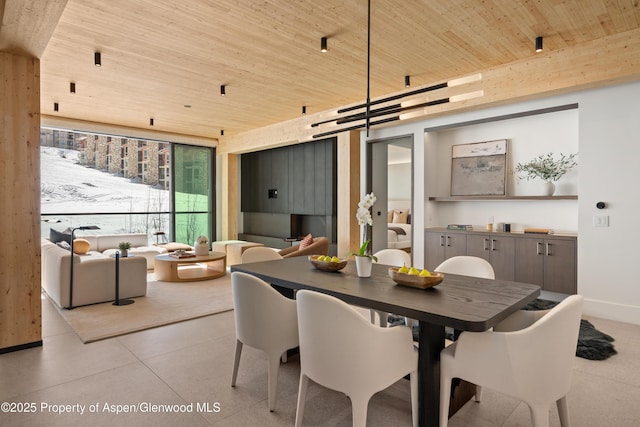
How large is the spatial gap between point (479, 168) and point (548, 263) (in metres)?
1.65

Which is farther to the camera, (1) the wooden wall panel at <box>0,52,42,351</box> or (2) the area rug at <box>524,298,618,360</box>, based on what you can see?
(1) the wooden wall panel at <box>0,52,42,351</box>

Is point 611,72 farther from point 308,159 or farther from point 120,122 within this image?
point 120,122

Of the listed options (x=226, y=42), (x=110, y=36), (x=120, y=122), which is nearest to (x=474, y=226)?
(x=226, y=42)

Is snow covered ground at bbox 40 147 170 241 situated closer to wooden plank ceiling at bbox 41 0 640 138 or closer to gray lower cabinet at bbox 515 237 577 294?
wooden plank ceiling at bbox 41 0 640 138

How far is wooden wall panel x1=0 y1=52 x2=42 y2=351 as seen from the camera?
305 cm

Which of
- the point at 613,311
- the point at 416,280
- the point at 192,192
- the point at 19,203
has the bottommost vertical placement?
the point at 613,311

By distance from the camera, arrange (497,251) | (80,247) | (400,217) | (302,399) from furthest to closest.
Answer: (400,217) → (80,247) → (497,251) → (302,399)

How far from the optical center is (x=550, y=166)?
478 cm

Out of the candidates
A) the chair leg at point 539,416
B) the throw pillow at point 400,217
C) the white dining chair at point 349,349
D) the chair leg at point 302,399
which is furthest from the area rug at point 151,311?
the throw pillow at point 400,217

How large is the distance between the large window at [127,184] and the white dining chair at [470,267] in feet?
20.7

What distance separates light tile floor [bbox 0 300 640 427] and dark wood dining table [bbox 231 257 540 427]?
15.5 inches

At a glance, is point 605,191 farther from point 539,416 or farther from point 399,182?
point 399,182

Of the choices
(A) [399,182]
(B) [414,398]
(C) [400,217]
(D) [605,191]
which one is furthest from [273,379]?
(A) [399,182]

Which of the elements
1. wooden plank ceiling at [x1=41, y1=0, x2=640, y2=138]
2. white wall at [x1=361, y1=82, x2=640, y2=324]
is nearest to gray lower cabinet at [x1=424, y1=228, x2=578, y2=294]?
white wall at [x1=361, y1=82, x2=640, y2=324]
